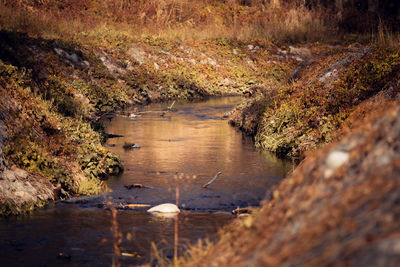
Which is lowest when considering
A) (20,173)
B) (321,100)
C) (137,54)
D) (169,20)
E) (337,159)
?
(20,173)

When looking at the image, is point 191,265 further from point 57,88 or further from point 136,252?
point 57,88

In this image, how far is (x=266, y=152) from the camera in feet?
42.9

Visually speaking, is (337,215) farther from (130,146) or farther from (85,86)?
(85,86)

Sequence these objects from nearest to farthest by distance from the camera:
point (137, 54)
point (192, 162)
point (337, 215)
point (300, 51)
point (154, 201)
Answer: point (337, 215)
point (154, 201)
point (192, 162)
point (137, 54)
point (300, 51)

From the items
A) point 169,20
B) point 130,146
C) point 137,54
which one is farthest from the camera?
point 169,20

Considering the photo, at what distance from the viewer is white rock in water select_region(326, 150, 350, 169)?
358 cm

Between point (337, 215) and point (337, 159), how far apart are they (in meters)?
0.68

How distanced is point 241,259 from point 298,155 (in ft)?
29.6

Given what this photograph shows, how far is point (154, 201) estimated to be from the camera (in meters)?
8.66

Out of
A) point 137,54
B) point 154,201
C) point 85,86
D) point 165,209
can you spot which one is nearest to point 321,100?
point 154,201

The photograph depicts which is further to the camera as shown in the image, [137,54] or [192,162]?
[137,54]

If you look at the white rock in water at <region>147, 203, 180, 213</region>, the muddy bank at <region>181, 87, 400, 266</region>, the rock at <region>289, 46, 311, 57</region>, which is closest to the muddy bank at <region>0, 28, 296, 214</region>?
the rock at <region>289, 46, 311, 57</region>

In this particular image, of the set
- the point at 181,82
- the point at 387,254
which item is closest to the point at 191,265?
the point at 387,254

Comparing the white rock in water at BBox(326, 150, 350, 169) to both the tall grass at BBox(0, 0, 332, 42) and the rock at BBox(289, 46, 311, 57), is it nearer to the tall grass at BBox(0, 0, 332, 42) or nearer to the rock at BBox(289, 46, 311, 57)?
the tall grass at BBox(0, 0, 332, 42)
